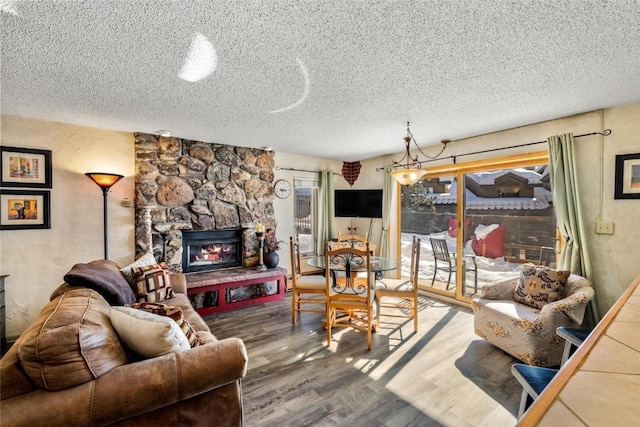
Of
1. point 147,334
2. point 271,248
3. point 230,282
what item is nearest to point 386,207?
point 271,248

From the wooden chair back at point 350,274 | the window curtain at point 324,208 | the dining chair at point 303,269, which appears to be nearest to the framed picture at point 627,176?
the wooden chair back at point 350,274

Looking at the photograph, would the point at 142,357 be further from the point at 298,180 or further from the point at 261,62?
the point at 298,180

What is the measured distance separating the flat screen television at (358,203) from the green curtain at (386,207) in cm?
12

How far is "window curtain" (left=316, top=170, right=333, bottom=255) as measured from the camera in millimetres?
5270

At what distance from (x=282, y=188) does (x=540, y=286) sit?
374 centimetres

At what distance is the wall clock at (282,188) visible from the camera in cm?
487

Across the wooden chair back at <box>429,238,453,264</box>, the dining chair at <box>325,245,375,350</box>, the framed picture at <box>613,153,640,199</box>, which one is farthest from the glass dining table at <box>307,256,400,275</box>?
the framed picture at <box>613,153,640,199</box>

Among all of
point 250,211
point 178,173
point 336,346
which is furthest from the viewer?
point 250,211

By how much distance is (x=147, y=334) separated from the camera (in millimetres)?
1402

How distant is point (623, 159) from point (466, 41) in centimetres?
229

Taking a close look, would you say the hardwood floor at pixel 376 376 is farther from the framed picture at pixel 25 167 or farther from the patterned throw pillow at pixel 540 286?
the framed picture at pixel 25 167

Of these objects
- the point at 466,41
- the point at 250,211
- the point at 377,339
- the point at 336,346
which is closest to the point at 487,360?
the point at 377,339

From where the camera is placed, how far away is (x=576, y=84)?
2.20 meters

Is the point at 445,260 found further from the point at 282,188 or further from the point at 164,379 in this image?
the point at 164,379
